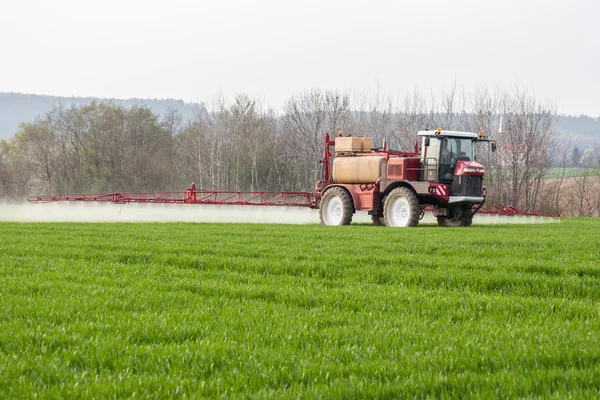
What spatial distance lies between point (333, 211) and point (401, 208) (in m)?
3.57

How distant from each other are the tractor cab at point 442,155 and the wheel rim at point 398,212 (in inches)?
50.3

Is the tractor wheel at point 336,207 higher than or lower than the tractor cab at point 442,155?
lower

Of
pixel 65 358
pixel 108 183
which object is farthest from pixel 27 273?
pixel 108 183

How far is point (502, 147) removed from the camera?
195ft

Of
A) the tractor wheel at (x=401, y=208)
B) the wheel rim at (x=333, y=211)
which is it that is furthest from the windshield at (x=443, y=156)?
the wheel rim at (x=333, y=211)

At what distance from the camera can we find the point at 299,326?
696 centimetres

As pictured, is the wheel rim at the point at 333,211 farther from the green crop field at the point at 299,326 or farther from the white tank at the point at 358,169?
the green crop field at the point at 299,326

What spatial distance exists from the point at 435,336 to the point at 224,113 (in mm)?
68217

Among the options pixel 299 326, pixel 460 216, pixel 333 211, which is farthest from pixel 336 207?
pixel 299 326

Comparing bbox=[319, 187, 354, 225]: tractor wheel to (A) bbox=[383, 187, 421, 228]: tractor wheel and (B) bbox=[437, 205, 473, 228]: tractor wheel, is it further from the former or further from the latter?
(B) bbox=[437, 205, 473, 228]: tractor wheel

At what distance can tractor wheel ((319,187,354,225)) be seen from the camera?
Answer: 2791 cm

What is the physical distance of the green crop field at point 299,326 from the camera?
510 cm

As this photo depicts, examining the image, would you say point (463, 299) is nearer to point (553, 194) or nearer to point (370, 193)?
point (370, 193)

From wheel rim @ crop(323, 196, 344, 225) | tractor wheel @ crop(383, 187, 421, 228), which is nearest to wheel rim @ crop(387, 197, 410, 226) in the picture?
tractor wheel @ crop(383, 187, 421, 228)
